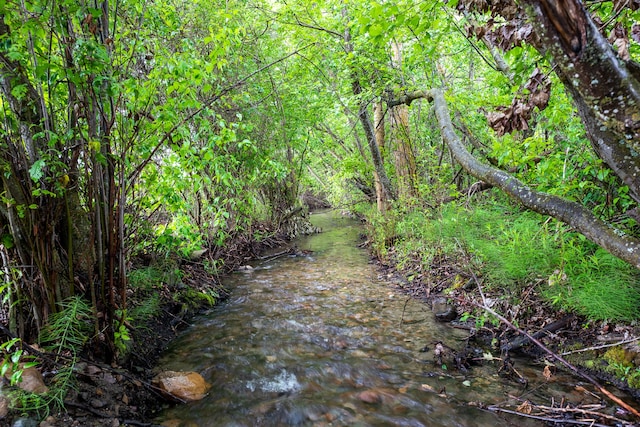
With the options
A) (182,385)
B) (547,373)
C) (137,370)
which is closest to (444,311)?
(547,373)

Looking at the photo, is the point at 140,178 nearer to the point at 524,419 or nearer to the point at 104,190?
the point at 104,190

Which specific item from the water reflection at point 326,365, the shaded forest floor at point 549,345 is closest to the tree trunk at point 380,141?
the water reflection at point 326,365

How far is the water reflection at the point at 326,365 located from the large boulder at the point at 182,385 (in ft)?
0.32

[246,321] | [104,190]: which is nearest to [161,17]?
[104,190]

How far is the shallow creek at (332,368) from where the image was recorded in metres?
2.93

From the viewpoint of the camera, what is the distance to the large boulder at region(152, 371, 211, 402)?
3135mm

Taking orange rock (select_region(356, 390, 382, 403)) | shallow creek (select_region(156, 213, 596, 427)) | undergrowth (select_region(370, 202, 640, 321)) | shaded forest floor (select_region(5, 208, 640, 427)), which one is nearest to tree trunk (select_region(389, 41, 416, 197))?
undergrowth (select_region(370, 202, 640, 321))

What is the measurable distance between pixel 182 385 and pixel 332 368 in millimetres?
1547

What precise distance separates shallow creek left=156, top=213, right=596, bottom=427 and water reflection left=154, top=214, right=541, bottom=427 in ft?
0.04

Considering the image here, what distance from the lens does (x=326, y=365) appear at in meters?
3.80

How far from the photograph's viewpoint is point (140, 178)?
3.84 m

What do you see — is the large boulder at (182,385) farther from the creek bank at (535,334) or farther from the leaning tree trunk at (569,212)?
the leaning tree trunk at (569,212)

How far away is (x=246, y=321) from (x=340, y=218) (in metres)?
15.6

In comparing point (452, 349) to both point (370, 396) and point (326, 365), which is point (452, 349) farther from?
point (326, 365)
